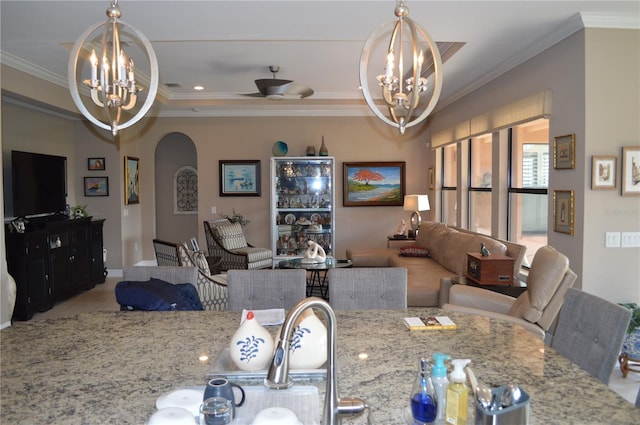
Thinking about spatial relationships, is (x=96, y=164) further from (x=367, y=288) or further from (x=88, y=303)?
(x=367, y=288)

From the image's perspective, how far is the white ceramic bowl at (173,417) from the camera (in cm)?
111

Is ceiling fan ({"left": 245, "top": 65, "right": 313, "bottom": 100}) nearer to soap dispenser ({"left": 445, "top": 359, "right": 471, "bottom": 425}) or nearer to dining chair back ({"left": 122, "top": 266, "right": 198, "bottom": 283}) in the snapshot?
dining chair back ({"left": 122, "top": 266, "right": 198, "bottom": 283})

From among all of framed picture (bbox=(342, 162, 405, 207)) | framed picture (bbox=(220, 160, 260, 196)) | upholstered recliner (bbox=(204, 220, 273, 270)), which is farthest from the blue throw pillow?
framed picture (bbox=(342, 162, 405, 207))

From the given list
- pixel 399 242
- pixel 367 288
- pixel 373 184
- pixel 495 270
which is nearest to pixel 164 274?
pixel 367 288

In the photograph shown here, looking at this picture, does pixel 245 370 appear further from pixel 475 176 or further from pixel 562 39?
pixel 475 176

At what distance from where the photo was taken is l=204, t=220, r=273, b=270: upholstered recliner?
274 inches

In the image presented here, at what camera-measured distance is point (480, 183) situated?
6.25 meters

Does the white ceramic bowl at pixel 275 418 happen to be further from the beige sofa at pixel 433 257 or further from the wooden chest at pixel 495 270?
the beige sofa at pixel 433 257

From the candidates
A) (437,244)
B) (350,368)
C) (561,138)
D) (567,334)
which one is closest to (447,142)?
(437,244)

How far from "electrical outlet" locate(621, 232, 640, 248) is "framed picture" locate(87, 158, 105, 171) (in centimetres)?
683

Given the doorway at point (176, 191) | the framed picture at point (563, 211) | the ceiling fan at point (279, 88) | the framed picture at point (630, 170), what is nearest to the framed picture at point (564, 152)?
the framed picture at point (563, 211)

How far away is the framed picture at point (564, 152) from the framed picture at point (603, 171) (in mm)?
173

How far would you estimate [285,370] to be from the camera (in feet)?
3.68

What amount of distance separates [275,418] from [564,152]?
3.61 metres
